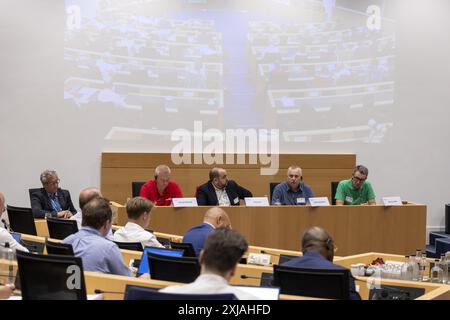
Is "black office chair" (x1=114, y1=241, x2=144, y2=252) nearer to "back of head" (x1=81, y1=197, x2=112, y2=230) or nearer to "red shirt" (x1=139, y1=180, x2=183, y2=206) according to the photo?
"back of head" (x1=81, y1=197, x2=112, y2=230)

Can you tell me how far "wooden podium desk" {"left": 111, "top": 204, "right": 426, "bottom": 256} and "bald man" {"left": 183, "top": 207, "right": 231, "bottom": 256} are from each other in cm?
238

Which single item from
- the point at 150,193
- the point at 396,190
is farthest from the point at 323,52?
the point at 150,193

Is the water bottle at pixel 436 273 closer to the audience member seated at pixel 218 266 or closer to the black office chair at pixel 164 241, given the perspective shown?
the black office chair at pixel 164 241

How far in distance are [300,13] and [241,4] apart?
870 mm

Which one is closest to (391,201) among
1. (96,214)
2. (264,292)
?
(96,214)

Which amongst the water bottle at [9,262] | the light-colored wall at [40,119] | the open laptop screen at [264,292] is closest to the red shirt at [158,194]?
the light-colored wall at [40,119]

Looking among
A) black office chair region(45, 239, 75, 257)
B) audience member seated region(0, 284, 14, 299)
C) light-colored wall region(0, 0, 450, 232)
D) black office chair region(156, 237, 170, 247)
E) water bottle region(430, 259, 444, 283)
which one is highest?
light-colored wall region(0, 0, 450, 232)

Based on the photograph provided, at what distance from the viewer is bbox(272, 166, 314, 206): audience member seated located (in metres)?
8.73

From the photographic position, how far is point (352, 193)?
357 inches

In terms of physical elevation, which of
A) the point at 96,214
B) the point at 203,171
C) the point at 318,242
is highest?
the point at 203,171

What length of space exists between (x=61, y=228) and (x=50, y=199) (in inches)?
90.7

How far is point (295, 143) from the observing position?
10758 millimetres

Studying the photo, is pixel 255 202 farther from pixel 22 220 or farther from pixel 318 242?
pixel 318 242

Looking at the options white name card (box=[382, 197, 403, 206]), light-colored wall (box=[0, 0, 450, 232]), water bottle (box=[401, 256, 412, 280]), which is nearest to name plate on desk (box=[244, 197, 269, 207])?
white name card (box=[382, 197, 403, 206])
